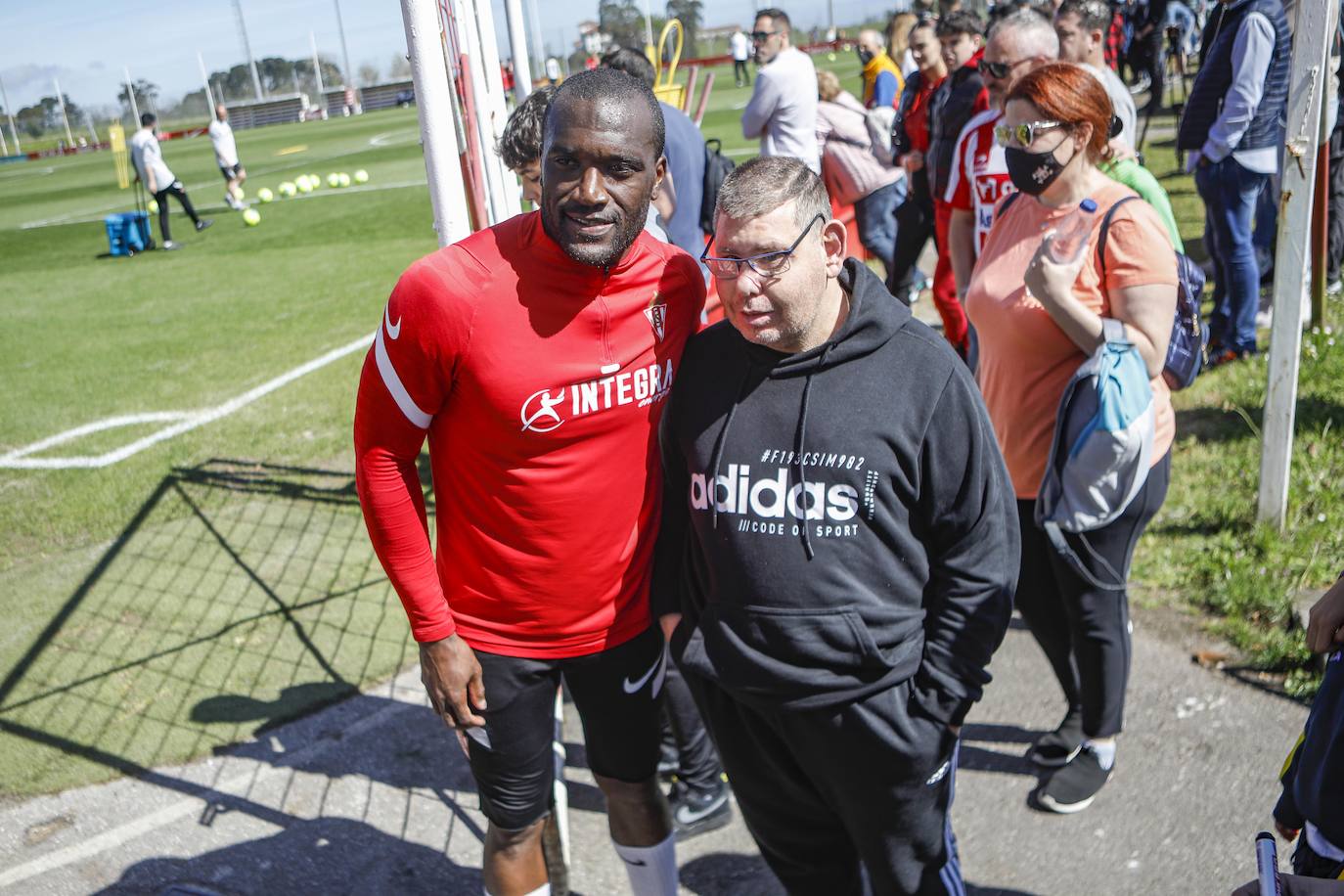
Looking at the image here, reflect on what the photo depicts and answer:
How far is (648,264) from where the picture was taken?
2393 millimetres

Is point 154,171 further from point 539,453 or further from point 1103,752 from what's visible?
point 1103,752

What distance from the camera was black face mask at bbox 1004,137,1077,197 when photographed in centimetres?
283

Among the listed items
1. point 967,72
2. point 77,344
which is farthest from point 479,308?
point 77,344

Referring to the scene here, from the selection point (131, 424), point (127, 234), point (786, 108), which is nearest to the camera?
point (786, 108)

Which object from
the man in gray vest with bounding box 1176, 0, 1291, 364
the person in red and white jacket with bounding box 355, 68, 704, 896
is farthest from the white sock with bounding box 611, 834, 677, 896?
the man in gray vest with bounding box 1176, 0, 1291, 364

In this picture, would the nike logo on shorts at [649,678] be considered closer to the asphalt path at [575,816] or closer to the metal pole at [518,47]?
the asphalt path at [575,816]

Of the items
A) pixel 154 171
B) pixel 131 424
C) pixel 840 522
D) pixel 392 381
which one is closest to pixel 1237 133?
pixel 840 522

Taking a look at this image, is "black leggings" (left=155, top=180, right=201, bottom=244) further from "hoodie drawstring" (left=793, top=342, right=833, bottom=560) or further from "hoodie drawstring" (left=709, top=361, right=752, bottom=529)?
"hoodie drawstring" (left=793, top=342, right=833, bottom=560)

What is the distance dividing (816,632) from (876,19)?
84.6m

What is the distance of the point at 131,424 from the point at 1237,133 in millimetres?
7782

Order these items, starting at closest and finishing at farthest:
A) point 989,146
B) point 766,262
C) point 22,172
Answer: point 766,262 < point 989,146 < point 22,172

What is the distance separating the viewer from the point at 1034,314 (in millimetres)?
2863

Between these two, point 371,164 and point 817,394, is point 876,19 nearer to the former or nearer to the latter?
point 371,164

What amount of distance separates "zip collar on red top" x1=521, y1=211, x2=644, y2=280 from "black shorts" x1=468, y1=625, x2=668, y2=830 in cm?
91
